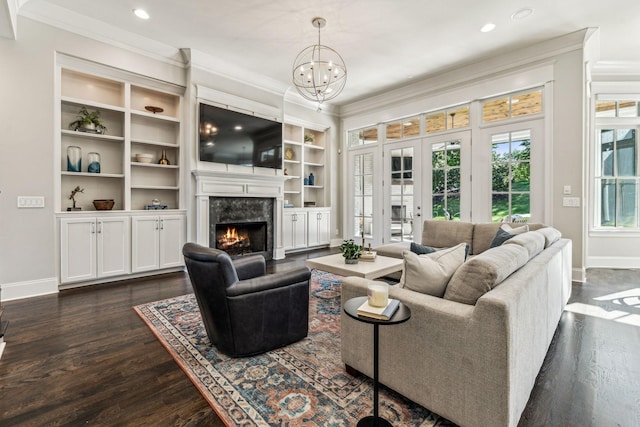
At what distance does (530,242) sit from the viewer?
2105mm

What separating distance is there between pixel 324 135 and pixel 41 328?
6006 millimetres

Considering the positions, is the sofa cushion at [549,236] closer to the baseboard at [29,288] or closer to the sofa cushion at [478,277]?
the sofa cushion at [478,277]

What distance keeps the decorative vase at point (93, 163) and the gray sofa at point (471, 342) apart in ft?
13.1

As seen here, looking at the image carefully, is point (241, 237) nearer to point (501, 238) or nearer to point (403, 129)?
point (403, 129)

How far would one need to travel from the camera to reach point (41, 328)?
8.57 ft

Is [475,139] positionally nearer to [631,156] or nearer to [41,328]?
[631,156]

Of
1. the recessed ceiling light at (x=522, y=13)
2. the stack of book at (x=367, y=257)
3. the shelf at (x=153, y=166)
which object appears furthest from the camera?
the shelf at (x=153, y=166)

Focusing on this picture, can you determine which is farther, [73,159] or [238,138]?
[238,138]

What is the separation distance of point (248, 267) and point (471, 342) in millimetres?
1917

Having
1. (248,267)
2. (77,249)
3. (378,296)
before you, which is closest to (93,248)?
(77,249)

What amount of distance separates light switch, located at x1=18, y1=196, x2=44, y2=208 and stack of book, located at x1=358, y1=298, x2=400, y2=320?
4.09 meters

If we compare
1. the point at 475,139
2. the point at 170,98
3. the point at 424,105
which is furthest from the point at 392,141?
the point at 170,98

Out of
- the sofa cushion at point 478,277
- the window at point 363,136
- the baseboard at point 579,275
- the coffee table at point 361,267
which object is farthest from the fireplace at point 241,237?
the baseboard at point 579,275

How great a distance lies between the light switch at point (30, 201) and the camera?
3377 mm
